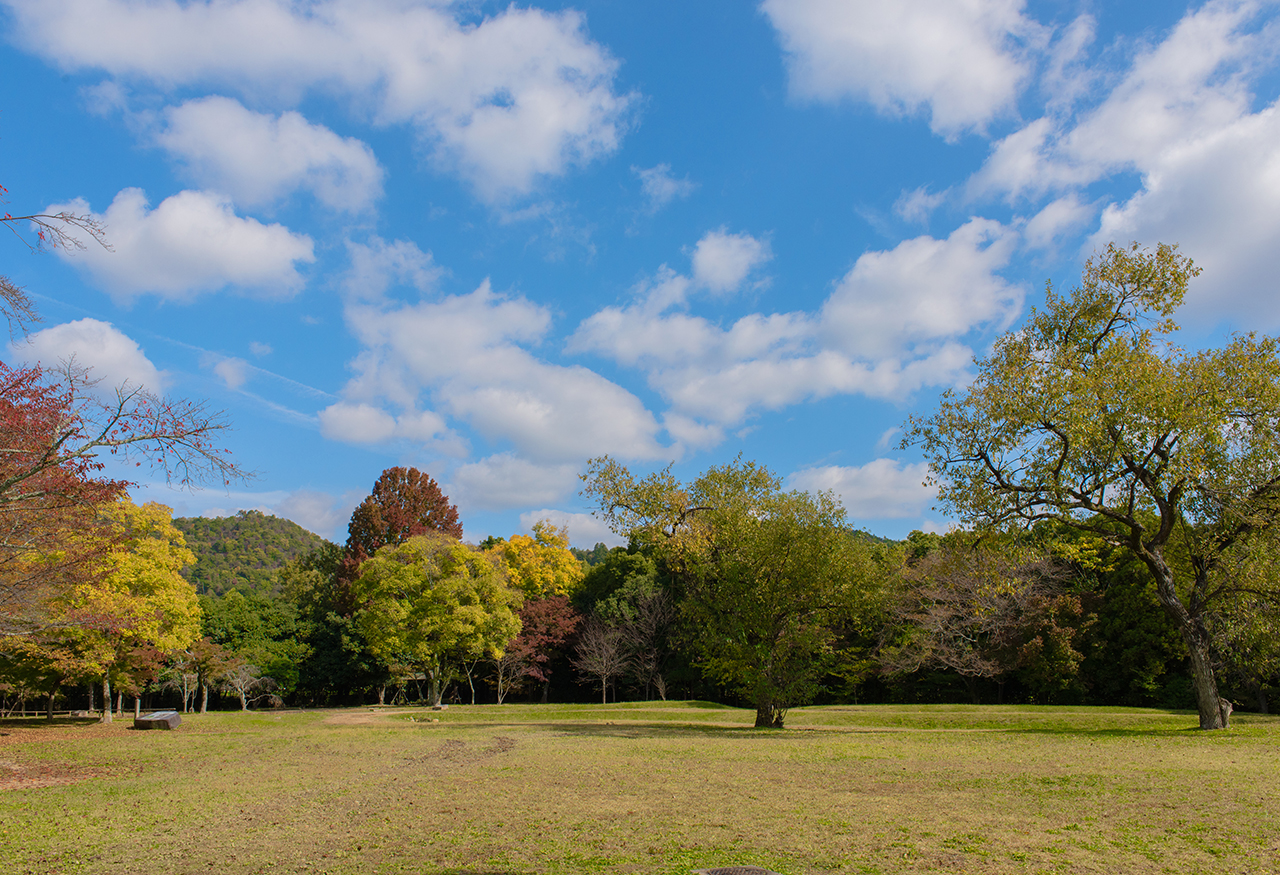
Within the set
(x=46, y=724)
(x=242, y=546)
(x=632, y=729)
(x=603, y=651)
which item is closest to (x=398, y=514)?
(x=603, y=651)

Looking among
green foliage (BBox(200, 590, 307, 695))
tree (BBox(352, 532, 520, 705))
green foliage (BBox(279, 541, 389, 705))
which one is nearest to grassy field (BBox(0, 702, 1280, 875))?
tree (BBox(352, 532, 520, 705))

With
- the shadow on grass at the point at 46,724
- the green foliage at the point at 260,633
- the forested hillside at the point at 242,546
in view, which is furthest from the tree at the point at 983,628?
the forested hillside at the point at 242,546

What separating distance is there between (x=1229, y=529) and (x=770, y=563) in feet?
39.3

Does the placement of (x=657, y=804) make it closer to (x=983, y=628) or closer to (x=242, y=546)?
(x=983, y=628)

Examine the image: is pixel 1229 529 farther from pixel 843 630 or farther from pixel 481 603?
pixel 481 603

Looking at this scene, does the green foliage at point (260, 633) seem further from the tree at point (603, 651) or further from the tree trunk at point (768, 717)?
the tree trunk at point (768, 717)

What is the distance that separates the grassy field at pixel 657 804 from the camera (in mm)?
6664

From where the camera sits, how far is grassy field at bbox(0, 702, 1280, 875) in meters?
6.66

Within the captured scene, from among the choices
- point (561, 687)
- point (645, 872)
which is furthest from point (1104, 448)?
point (561, 687)

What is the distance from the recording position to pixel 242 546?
120062 millimetres

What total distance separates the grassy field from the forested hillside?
270ft

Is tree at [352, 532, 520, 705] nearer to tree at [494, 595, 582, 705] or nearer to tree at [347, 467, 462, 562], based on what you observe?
tree at [494, 595, 582, 705]

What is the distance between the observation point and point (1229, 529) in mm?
17938

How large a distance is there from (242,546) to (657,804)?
131 metres
